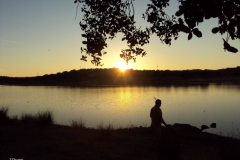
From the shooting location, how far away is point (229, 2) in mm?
3164

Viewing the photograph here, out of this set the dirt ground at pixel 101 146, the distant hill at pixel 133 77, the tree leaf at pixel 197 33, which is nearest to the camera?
the tree leaf at pixel 197 33

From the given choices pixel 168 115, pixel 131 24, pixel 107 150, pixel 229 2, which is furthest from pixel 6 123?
pixel 168 115

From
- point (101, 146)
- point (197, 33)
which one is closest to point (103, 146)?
point (101, 146)

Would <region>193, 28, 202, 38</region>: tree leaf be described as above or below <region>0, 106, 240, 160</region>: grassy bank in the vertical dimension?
above

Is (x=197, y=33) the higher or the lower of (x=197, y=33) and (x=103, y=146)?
the higher

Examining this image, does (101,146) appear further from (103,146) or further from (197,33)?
(197,33)

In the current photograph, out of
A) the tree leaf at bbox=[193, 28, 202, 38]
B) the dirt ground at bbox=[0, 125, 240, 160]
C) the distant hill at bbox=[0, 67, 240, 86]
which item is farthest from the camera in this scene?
the distant hill at bbox=[0, 67, 240, 86]

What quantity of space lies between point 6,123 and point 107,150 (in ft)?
16.3

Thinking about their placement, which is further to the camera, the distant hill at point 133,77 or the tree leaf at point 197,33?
the distant hill at point 133,77

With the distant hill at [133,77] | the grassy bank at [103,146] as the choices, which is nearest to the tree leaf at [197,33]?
the grassy bank at [103,146]

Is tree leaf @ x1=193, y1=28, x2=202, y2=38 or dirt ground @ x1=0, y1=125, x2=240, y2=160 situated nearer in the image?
tree leaf @ x1=193, y1=28, x2=202, y2=38

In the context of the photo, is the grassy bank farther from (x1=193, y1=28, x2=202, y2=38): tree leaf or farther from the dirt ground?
(x1=193, y1=28, x2=202, y2=38): tree leaf

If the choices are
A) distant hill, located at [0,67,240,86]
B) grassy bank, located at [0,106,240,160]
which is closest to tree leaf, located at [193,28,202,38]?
grassy bank, located at [0,106,240,160]

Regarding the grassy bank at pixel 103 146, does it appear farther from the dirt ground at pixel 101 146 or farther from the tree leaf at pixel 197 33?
the tree leaf at pixel 197 33
